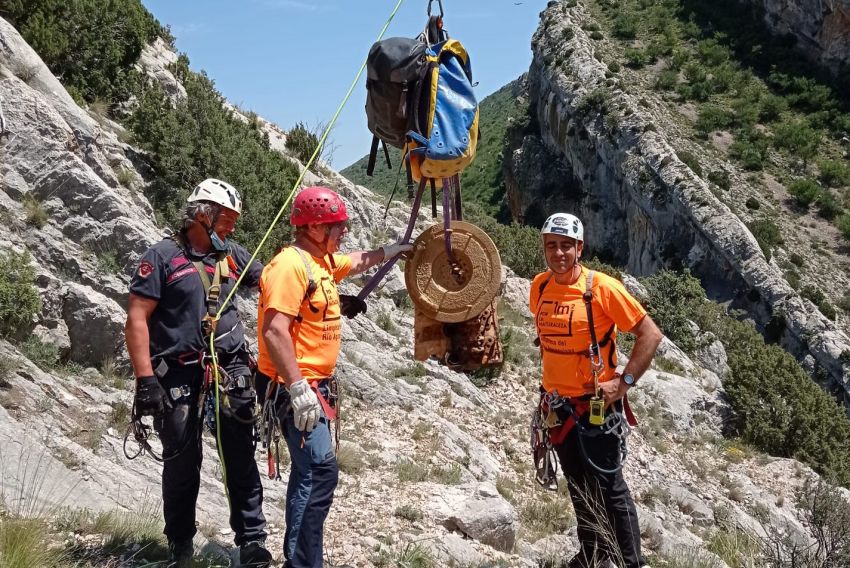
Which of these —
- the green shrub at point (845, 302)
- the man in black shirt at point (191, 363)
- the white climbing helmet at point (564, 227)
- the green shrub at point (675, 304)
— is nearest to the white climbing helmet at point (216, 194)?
the man in black shirt at point (191, 363)

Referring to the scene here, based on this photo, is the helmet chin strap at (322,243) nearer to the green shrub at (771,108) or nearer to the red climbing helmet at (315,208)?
the red climbing helmet at (315,208)

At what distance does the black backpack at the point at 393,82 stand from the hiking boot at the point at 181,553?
2.77 metres

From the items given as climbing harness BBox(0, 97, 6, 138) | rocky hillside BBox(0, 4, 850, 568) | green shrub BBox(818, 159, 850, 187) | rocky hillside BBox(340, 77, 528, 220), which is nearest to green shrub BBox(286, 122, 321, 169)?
rocky hillside BBox(0, 4, 850, 568)

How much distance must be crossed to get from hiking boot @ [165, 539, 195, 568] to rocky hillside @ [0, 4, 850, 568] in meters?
0.15

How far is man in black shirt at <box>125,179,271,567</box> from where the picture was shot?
3.73m

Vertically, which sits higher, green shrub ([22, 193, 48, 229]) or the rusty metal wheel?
green shrub ([22, 193, 48, 229])

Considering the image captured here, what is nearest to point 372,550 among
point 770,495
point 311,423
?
point 311,423

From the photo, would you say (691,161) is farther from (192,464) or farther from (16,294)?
(192,464)

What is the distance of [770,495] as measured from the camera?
10609 mm

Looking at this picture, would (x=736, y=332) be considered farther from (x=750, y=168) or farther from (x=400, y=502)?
(x=750, y=168)

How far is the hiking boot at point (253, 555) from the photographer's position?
12.8 ft

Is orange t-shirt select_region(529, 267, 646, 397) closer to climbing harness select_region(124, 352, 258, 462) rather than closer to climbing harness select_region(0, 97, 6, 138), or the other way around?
climbing harness select_region(124, 352, 258, 462)

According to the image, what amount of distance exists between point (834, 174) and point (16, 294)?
129 ft

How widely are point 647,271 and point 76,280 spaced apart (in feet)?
109
